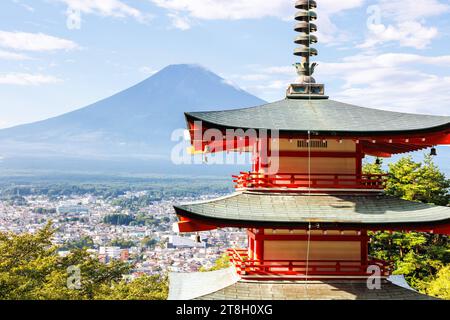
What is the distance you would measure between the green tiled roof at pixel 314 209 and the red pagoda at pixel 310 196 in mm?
23

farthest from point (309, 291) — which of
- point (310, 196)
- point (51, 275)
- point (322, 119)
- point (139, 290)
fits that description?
point (139, 290)

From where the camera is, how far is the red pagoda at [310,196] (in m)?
11.6

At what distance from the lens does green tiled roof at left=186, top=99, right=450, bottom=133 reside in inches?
478

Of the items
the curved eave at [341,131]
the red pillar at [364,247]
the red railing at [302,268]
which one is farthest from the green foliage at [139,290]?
the curved eave at [341,131]

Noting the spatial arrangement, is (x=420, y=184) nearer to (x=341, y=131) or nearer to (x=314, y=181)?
(x=314, y=181)

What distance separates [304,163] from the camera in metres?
13.0

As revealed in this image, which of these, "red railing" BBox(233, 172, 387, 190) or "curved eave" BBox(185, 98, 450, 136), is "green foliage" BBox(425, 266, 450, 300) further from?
"curved eave" BBox(185, 98, 450, 136)

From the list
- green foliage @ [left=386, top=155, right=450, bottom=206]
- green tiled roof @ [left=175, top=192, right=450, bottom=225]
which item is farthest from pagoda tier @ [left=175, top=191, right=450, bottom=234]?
green foliage @ [left=386, top=155, right=450, bottom=206]

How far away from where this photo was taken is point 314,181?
12711mm

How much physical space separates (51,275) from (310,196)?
59.5 feet

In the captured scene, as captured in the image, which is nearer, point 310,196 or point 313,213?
point 313,213

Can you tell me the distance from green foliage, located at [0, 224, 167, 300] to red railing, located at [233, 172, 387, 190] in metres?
15.0

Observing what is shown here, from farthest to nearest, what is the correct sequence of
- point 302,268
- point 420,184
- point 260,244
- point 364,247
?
point 420,184 → point 364,247 → point 260,244 → point 302,268
